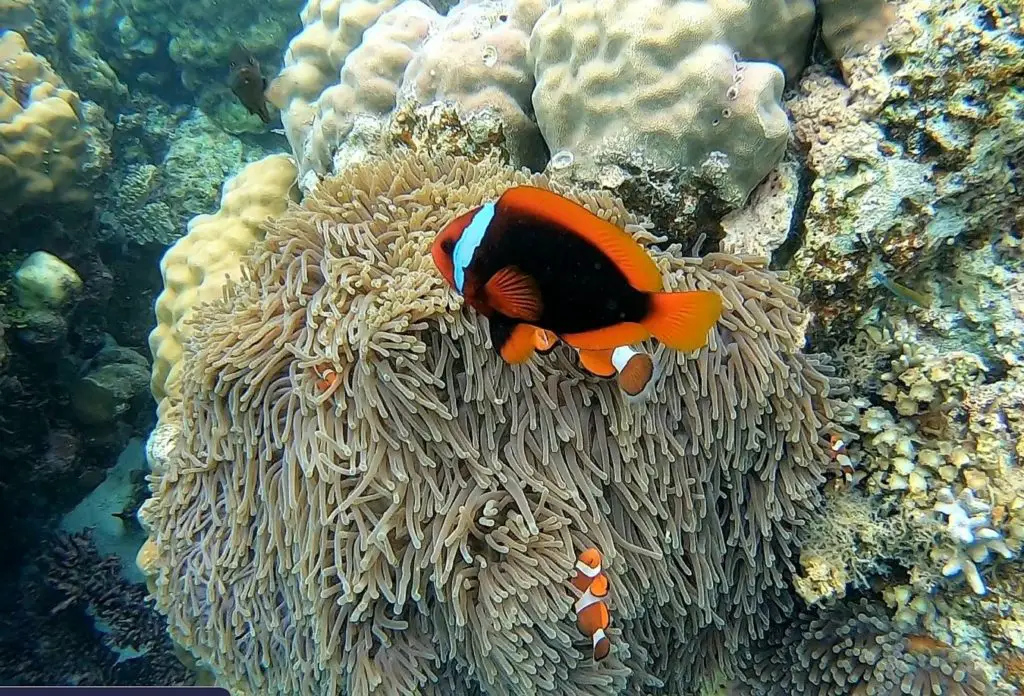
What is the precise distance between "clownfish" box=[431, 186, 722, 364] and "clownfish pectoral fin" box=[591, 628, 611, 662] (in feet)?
3.84

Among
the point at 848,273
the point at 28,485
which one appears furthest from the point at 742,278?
the point at 28,485

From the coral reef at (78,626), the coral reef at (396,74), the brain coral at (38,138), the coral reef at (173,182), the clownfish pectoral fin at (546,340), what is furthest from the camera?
the coral reef at (173,182)

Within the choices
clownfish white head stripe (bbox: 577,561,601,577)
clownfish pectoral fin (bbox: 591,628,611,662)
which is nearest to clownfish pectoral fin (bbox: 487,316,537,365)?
clownfish white head stripe (bbox: 577,561,601,577)

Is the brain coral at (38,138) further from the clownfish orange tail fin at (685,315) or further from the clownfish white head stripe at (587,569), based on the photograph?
the clownfish orange tail fin at (685,315)

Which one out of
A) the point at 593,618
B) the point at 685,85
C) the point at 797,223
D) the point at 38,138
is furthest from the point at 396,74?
the point at 38,138

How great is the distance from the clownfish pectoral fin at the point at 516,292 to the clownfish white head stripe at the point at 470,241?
5 cm

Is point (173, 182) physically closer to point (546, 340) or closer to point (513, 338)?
point (546, 340)

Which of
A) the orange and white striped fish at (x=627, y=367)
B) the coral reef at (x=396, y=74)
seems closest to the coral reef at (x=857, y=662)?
the orange and white striped fish at (x=627, y=367)

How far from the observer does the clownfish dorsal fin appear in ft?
3.57

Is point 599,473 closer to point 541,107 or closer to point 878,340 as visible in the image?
point 878,340

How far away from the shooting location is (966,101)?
1970 mm

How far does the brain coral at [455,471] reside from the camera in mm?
1984

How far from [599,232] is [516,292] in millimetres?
197

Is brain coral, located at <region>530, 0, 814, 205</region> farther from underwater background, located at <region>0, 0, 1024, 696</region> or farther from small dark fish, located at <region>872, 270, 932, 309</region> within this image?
small dark fish, located at <region>872, 270, 932, 309</region>
